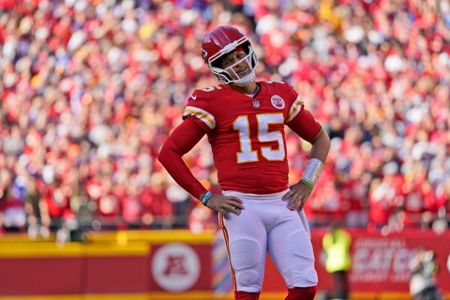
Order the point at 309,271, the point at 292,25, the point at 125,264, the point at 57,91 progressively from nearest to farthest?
the point at 309,271, the point at 125,264, the point at 57,91, the point at 292,25

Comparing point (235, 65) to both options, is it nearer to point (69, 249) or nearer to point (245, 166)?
point (245, 166)

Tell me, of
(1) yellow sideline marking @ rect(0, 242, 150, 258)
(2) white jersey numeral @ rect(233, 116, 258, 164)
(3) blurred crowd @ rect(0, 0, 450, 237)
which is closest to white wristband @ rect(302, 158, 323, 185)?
(2) white jersey numeral @ rect(233, 116, 258, 164)

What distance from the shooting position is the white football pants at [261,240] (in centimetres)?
632

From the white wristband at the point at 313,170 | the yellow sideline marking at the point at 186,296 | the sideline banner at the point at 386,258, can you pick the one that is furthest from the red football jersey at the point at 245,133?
the sideline banner at the point at 386,258

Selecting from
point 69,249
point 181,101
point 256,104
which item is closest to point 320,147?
point 256,104

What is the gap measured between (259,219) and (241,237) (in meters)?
0.14

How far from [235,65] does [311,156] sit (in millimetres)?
807

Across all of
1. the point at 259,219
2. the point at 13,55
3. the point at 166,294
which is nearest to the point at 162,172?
the point at 166,294

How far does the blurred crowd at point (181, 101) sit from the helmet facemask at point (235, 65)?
801 centimetres

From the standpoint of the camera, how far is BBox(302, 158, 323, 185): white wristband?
6.68m

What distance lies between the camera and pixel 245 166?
251 inches

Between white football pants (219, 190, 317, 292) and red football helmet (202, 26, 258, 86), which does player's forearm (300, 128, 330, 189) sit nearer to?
white football pants (219, 190, 317, 292)

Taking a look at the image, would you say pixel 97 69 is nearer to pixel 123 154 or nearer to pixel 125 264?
pixel 123 154

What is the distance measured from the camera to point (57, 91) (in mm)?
17172
